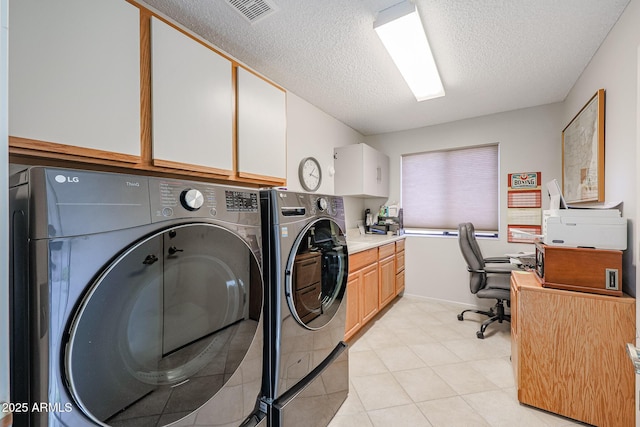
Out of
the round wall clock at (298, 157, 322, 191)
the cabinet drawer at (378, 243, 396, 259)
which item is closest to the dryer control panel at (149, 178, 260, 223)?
the round wall clock at (298, 157, 322, 191)

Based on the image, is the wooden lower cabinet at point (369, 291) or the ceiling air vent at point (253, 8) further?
the wooden lower cabinet at point (369, 291)

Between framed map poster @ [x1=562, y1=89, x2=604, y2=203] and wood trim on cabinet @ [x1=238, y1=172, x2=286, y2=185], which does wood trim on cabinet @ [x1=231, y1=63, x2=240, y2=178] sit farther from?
framed map poster @ [x1=562, y1=89, x2=604, y2=203]

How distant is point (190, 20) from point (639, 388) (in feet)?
9.07

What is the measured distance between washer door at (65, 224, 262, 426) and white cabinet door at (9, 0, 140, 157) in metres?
0.64

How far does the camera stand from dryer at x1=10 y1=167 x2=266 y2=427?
583mm

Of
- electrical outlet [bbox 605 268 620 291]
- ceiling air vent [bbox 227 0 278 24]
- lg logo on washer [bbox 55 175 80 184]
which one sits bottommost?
electrical outlet [bbox 605 268 620 291]

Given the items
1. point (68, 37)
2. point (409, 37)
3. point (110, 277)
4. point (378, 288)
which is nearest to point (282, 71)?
point (409, 37)

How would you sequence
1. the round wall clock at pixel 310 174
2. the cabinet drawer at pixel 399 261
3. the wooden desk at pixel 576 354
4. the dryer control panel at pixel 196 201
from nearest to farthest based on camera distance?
the dryer control panel at pixel 196 201
the wooden desk at pixel 576 354
the round wall clock at pixel 310 174
the cabinet drawer at pixel 399 261

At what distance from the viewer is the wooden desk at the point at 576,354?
1.39 metres

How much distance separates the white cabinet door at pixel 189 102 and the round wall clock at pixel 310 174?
119 centimetres

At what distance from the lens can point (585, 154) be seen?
6.77 ft

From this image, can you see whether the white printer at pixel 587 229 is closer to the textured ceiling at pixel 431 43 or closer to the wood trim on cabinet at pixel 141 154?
the textured ceiling at pixel 431 43

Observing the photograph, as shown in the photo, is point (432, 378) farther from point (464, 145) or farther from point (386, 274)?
point (464, 145)

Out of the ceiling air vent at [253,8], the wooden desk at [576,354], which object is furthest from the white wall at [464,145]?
the ceiling air vent at [253,8]
